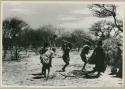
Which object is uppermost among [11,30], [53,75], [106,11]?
[106,11]

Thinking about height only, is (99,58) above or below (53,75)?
above

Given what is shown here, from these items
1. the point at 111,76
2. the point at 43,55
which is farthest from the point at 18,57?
the point at 111,76

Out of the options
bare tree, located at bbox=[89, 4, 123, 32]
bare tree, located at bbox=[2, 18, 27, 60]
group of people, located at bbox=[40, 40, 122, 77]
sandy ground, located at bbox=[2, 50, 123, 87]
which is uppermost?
bare tree, located at bbox=[89, 4, 123, 32]

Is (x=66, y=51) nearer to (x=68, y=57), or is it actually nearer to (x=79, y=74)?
(x=68, y=57)

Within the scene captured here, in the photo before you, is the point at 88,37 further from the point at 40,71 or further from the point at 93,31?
the point at 40,71

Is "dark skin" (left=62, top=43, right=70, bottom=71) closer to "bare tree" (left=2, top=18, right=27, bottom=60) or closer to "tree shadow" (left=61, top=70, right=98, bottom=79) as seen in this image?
"tree shadow" (left=61, top=70, right=98, bottom=79)

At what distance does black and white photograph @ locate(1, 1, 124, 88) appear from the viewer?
6.17ft

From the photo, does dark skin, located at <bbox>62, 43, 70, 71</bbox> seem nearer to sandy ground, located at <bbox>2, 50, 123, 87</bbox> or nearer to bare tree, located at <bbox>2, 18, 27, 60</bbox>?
sandy ground, located at <bbox>2, 50, 123, 87</bbox>

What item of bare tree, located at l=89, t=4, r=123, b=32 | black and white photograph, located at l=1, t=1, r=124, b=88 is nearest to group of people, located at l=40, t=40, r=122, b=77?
black and white photograph, located at l=1, t=1, r=124, b=88

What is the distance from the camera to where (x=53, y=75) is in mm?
1892

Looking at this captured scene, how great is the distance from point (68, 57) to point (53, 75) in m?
0.14

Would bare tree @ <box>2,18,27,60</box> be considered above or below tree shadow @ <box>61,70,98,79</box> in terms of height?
above

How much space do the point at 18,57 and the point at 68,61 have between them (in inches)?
12.1

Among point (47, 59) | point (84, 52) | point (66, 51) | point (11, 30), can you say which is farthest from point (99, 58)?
point (11, 30)
